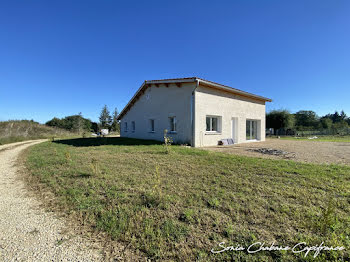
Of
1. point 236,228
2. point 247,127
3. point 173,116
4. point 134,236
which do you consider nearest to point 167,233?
point 134,236

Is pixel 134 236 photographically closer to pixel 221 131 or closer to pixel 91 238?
pixel 91 238

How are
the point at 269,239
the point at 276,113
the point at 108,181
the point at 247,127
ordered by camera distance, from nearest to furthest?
the point at 269,239 → the point at 108,181 → the point at 247,127 → the point at 276,113

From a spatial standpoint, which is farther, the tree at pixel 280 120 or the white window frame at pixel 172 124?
the tree at pixel 280 120

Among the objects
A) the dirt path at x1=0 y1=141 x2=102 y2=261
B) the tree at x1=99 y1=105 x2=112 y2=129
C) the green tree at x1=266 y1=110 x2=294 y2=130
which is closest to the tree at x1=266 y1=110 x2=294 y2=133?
the green tree at x1=266 y1=110 x2=294 y2=130

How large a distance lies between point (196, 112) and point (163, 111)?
11.1 feet

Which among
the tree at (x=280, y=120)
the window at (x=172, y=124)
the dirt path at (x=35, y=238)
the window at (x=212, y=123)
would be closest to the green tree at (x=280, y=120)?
the tree at (x=280, y=120)

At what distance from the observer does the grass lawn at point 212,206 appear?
2223mm

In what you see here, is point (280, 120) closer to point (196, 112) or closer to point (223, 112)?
point (223, 112)

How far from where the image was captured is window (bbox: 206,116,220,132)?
12377 mm

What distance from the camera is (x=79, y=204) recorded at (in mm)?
3309

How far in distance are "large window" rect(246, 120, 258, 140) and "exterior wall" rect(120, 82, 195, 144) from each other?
770 cm

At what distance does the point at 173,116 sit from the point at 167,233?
1051cm

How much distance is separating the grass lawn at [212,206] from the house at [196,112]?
254 inches

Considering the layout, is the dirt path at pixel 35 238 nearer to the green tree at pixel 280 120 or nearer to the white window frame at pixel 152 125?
the white window frame at pixel 152 125
